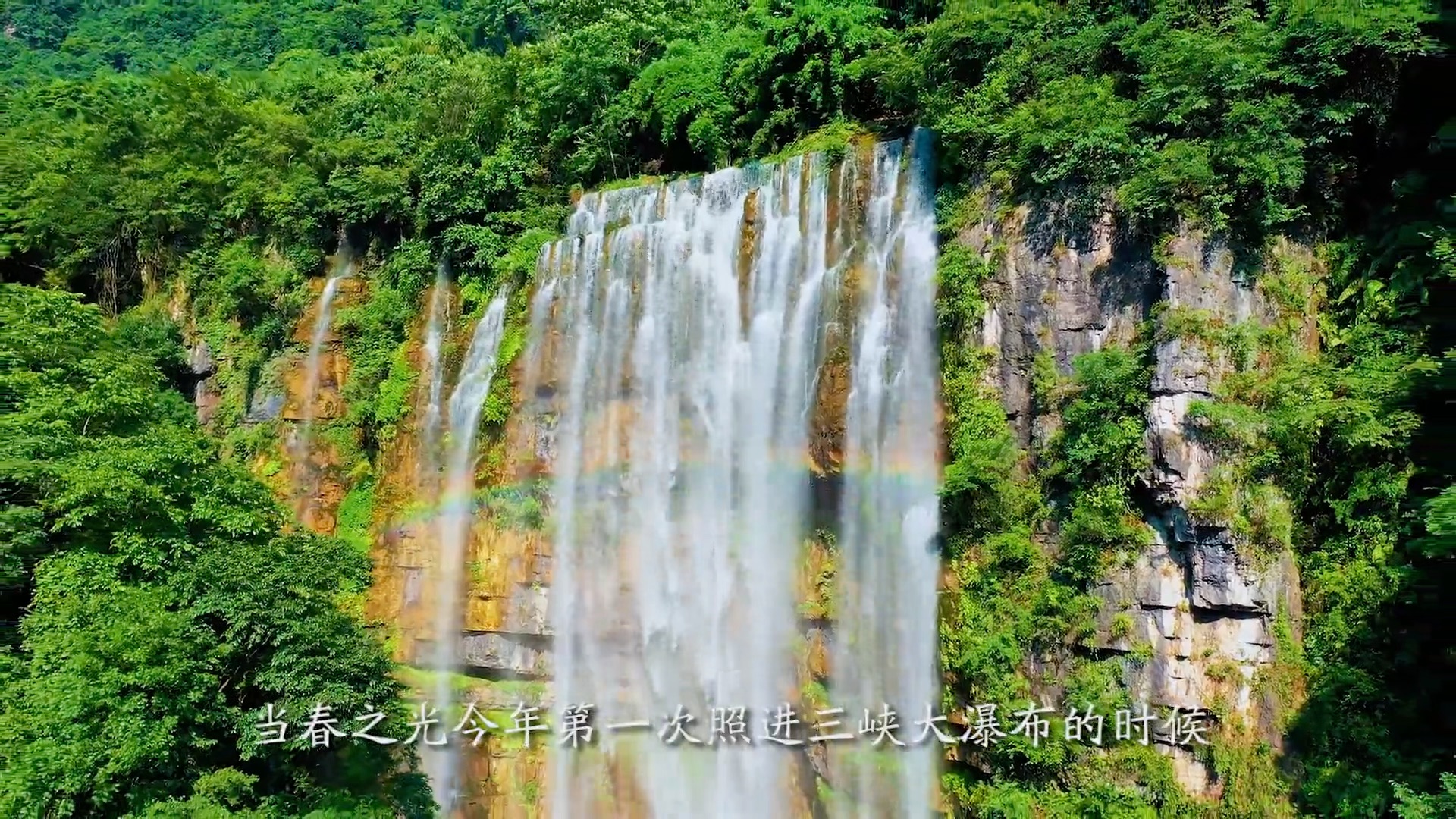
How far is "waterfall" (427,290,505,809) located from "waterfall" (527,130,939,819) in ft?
4.06

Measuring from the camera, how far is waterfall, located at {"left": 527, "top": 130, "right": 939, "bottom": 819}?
1235 cm

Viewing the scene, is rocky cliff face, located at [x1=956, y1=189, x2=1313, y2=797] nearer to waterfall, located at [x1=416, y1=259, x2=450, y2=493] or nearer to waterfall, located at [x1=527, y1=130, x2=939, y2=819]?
waterfall, located at [x1=527, y1=130, x2=939, y2=819]

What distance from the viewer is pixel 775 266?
13.9 meters

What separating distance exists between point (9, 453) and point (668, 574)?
871 cm

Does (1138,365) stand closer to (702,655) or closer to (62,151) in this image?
(702,655)

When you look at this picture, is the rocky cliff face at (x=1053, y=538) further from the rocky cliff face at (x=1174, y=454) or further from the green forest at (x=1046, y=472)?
the green forest at (x=1046, y=472)

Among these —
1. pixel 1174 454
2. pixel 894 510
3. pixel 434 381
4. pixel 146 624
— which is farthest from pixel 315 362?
pixel 1174 454

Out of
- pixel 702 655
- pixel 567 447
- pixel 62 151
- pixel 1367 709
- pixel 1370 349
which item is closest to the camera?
pixel 1367 709

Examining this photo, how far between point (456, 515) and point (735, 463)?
5.39m

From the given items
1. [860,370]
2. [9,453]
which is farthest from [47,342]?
[860,370]

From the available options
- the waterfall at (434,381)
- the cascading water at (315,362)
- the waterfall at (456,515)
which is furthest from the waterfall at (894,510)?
the cascading water at (315,362)

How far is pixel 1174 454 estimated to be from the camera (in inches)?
400

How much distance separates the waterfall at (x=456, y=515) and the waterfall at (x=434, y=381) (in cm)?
34

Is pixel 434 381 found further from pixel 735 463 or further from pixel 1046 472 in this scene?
pixel 1046 472
